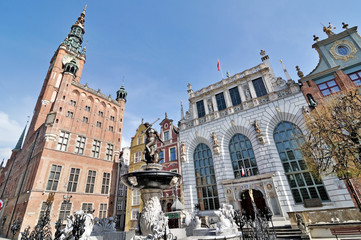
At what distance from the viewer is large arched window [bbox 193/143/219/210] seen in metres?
20.6

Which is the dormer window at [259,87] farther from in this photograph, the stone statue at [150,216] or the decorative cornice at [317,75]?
the stone statue at [150,216]

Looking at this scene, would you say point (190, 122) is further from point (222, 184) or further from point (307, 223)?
point (307, 223)

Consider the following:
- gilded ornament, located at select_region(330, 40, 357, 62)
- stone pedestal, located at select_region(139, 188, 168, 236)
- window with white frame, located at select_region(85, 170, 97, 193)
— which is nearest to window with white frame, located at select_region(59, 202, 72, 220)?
window with white frame, located at select_region(85, 170, 97, 193)

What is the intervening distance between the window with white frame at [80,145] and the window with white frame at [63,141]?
1.49 metres

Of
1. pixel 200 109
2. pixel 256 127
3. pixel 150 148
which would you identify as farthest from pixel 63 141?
pixel 256 127

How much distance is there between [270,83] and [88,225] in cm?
2221

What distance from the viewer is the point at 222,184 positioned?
779 inches

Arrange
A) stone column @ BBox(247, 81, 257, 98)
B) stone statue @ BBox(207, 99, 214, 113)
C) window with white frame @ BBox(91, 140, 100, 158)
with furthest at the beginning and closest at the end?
window with white frame @ BBox(91, 140, 100, 158), stone statue @ BBox(207, 99, 214, 113), stone column @ BBox(247, 81, 257, 98)

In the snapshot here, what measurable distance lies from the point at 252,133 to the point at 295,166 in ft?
17.1

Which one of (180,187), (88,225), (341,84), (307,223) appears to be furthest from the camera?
(180,187)

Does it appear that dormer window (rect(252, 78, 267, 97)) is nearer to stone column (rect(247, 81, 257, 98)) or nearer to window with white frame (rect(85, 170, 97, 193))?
stone column (rect(247, 81, 257, 98))

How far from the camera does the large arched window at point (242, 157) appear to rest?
1922cm

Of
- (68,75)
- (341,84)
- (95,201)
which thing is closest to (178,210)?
(95,201)

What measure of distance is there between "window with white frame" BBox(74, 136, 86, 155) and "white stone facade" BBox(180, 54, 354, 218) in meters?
15.8
